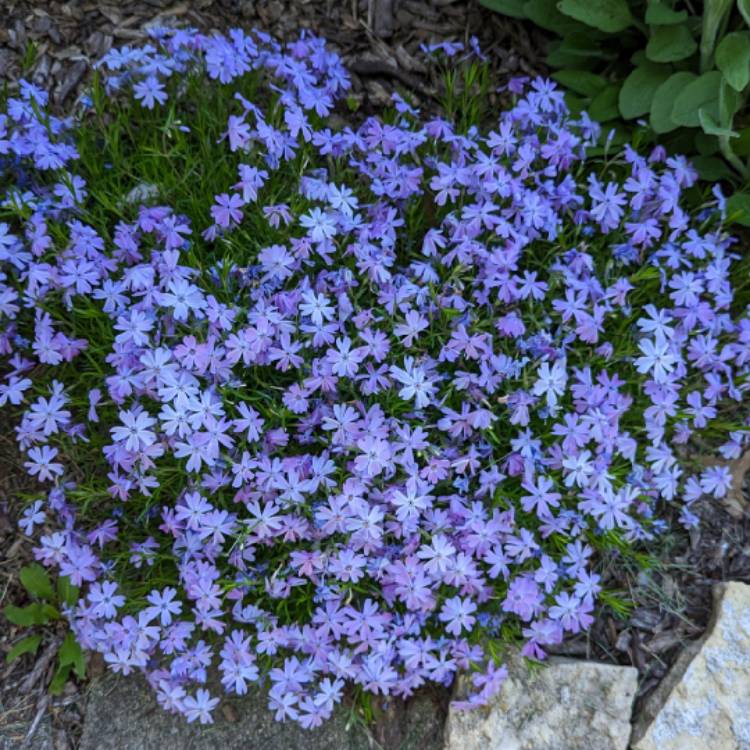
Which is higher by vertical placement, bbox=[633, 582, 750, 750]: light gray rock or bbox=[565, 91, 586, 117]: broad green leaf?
bbox=[565, 91, 586, 117]: broad green leaf

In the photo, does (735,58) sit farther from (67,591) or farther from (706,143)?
(67,591)

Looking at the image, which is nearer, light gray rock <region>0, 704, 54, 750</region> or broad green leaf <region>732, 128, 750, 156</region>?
light gray rock <region>0, 704, 54, 750</region>

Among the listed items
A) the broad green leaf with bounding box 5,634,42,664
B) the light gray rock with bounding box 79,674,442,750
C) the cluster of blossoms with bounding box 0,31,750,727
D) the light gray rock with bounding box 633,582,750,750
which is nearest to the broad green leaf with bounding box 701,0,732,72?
the cluster of blossoms with bounding box 0,31,750,727

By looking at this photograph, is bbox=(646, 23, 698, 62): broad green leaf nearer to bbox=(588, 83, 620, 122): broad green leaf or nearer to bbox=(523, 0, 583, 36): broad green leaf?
bbox=(588, 83, 620, 122): broad green leaf

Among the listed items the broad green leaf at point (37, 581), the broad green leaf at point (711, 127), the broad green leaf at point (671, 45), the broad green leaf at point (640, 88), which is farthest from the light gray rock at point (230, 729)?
the broad green leaf at point (671, 45)

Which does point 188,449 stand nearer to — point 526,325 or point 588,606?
point 526,325

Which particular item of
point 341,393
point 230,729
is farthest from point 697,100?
point 230,729

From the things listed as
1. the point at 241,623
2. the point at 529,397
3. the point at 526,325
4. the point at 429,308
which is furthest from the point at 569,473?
the point at 241,623
